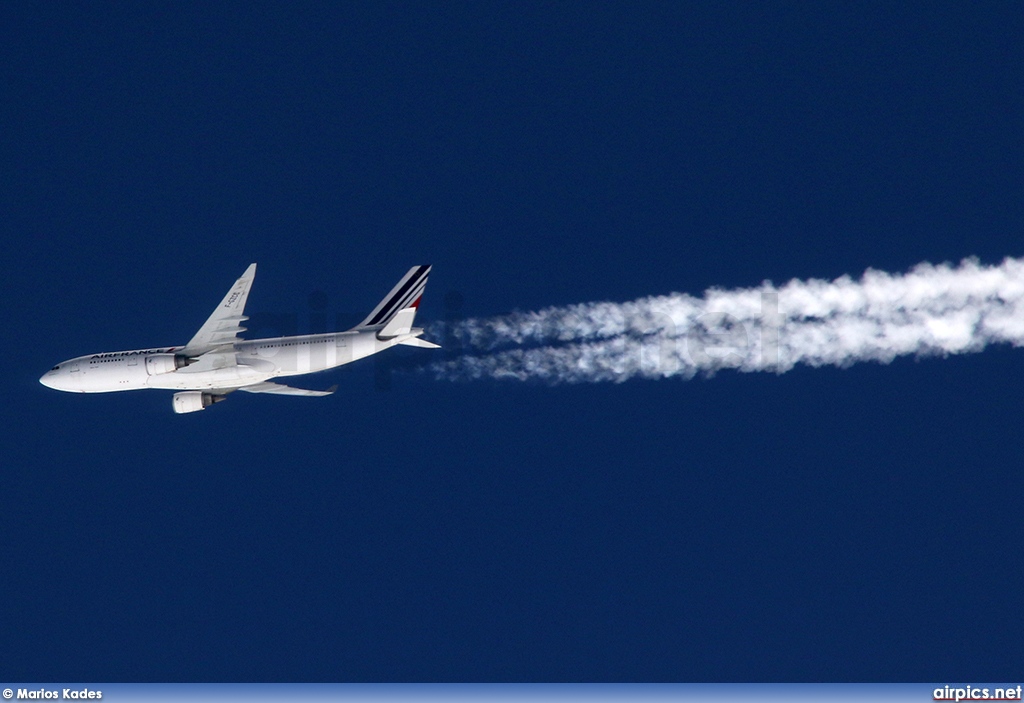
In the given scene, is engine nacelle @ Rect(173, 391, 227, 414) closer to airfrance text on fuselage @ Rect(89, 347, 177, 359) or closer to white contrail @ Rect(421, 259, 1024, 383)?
airfrance text on fuselage @ Rect(89, 347, 177, 359)

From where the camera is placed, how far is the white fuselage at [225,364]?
39938 millimetres

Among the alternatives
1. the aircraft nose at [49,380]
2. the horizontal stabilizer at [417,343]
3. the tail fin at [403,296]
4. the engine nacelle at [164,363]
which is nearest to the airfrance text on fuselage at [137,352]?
the engine nacelle at [164,363]

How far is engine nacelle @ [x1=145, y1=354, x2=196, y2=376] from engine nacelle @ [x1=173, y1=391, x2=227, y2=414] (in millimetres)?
1762

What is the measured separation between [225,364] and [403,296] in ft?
24.6

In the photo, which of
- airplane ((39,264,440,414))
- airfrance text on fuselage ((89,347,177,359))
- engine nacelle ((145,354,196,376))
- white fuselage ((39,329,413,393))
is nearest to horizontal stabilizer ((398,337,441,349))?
airplane ((39,264,440,414))

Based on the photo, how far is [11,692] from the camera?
3766 cm

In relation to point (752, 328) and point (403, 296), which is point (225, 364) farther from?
point (752, 328)

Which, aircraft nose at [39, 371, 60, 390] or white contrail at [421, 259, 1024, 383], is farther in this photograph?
aircraft nose at [39, 371, 60, 390]

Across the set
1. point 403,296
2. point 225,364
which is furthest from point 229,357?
point 403,296

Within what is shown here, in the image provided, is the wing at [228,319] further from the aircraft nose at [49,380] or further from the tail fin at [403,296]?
the aircraft nose at [49,380]

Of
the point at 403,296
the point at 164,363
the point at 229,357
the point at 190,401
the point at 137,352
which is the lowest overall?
the point at 190,401

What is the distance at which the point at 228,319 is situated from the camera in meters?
40.2

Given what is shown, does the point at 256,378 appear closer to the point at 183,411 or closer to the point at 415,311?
the point at 183,411

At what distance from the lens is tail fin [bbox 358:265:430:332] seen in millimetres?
43219
